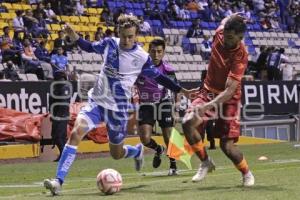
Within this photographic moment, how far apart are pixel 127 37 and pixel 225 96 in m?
1.45

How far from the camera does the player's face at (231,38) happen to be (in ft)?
31.6

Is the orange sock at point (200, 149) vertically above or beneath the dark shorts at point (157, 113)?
above

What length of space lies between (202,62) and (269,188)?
20.9 meters

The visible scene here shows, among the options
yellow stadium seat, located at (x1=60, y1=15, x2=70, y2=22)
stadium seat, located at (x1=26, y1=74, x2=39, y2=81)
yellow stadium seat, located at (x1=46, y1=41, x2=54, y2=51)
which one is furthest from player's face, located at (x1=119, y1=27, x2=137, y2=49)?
yellow stadium seat, located at (x1=60, y1=15, x2=70, y2=22)

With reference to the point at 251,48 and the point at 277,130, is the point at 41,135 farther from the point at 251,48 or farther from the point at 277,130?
the point at 251,48

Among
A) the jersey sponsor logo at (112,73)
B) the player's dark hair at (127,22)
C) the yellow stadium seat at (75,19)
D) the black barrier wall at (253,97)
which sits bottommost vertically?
the black barrier wall at (253,97)

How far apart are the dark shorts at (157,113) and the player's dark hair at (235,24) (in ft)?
12.7

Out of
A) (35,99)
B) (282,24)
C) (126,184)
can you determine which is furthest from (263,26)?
(126,184)

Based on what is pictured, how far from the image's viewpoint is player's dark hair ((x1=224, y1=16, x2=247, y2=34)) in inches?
376

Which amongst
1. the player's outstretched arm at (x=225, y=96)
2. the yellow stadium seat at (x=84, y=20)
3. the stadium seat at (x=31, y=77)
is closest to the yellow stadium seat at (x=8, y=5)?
the yellow stadium seat at (x=84, y=20)

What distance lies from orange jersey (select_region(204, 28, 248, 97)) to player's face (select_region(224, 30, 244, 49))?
9cm

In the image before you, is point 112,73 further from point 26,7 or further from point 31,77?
point 26,7

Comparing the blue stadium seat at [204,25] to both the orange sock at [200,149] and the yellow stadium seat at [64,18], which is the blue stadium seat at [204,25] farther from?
the orange sock at [200,149]

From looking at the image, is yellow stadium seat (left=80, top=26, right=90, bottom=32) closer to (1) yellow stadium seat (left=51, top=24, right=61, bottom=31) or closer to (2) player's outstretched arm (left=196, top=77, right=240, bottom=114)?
(1) yellow stadium seat (left=51, top=24, right=61, bottom=31)
